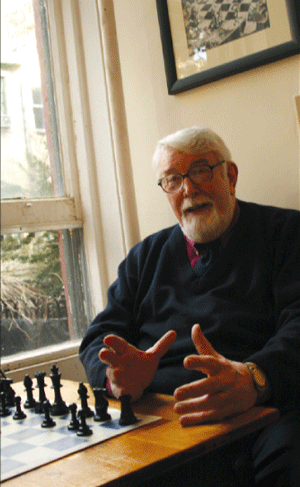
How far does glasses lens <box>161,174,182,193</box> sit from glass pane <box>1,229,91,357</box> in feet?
2.24

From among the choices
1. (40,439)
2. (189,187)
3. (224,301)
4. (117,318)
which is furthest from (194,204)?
(40,439)

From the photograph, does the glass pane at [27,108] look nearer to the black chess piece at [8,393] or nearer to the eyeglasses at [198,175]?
the eyeglasses at [198,175]

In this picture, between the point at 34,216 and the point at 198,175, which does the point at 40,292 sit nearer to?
the point at 34,216

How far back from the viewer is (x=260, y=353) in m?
1.22

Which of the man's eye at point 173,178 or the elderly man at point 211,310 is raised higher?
the man's eye at point 173,178

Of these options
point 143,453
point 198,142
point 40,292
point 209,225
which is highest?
point 198,142

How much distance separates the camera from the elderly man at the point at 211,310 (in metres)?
1.11

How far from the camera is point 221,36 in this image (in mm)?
1822

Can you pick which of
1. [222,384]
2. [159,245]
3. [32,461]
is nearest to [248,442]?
[222,384]

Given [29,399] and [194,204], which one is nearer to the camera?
[29,399]

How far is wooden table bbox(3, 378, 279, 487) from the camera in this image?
80cm

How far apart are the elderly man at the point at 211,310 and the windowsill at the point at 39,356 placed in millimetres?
469

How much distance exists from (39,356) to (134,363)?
0.93m

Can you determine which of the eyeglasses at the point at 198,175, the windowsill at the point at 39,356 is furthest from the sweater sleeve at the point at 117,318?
the windowsill at the point at 39,356
